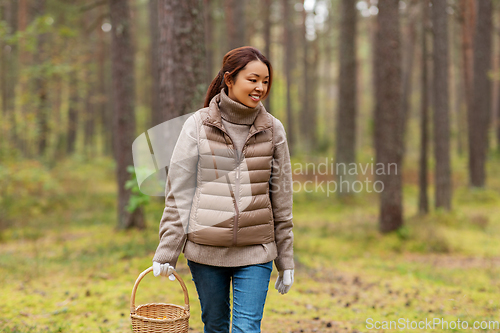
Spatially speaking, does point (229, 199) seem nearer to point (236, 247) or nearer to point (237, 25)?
point (236, 247)

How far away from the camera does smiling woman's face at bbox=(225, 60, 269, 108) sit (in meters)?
2.69

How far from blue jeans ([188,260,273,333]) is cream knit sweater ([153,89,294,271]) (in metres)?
0.09

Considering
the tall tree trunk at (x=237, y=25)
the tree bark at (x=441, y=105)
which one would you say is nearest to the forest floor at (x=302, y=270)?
the tree bark at (x=441, y=105)

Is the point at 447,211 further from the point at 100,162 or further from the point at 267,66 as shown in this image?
the point at 100,162

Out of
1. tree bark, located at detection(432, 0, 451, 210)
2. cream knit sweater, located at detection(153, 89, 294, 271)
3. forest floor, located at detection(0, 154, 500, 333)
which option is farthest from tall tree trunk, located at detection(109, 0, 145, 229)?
tree bark, located at detection(432, 0, 451, 210)

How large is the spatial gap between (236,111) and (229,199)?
56 cm

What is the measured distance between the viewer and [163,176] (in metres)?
6.16

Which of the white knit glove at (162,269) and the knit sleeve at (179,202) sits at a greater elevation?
the knit sleeve at (179,202)

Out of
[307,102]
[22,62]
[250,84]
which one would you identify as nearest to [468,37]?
[307,102]

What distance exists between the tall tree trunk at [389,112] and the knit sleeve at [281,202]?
6.88m

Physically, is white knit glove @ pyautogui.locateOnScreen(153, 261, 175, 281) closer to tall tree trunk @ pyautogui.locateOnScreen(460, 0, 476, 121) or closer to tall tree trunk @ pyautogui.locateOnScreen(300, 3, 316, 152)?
A: tall tree trunk @ pyautogui.locateOnScreen(460, 0, 476, 121)

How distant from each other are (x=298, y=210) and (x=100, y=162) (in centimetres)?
1313

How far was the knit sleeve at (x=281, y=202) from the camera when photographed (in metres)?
2.82

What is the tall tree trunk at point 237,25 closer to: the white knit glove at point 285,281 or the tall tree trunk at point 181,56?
the tall tree trunk at point 181,56
